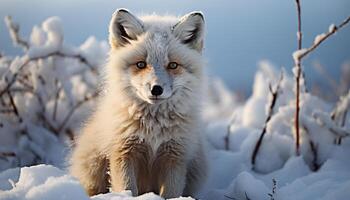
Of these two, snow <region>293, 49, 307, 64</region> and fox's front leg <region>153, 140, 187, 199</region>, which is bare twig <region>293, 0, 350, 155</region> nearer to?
snow <region>293, 49, 307, 64</region>

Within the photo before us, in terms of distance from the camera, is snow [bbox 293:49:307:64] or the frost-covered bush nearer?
snow [bbox 293:49:307:64]

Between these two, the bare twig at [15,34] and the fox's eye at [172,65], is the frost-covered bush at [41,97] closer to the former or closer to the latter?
the bare twig at [15,34]

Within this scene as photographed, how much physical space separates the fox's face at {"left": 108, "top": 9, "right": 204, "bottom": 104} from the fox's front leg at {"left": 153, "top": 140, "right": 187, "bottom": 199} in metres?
0.34

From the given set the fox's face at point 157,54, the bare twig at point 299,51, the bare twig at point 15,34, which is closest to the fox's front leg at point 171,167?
the fox's face at point 157,54

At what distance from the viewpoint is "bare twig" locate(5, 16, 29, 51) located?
4.65 m

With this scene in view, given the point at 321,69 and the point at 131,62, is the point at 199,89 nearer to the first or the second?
the point at 131,62

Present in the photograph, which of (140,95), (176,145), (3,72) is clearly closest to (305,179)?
(176,145)

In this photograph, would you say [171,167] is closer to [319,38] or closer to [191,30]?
[191,30]

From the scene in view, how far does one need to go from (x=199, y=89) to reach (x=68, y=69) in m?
2.21

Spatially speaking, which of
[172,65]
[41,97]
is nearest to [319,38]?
[172,65]

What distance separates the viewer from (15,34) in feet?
15.5

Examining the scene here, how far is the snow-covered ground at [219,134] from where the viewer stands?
322 centimetres

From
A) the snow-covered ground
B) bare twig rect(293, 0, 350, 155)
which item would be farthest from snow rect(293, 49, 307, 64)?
the snow-covered ground

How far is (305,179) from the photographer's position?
3.25 m
